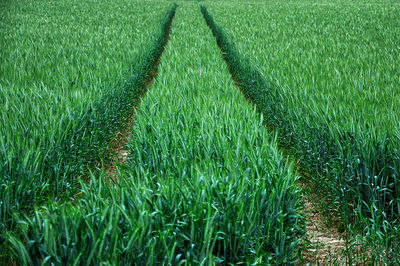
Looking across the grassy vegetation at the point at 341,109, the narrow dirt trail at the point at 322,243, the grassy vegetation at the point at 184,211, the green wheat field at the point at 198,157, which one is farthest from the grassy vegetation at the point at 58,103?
the grassy vegetation at the point at 341,109

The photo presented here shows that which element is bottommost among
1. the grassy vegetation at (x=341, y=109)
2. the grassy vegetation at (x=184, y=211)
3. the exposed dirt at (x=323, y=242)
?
the exposed dirt at (x=323, y=242)

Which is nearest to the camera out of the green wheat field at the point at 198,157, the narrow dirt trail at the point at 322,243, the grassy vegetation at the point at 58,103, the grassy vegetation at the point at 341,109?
the green wheat field at the point at 198,157

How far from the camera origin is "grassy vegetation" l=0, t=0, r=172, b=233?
2457mm

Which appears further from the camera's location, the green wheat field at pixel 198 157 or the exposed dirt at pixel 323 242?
the exposed dirt at pixel 323 242

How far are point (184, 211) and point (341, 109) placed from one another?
200 centimetres

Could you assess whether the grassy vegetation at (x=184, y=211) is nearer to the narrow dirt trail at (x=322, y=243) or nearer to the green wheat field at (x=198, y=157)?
the green wheat field at (x=198, y=157)

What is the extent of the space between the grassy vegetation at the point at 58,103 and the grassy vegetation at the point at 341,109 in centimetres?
192

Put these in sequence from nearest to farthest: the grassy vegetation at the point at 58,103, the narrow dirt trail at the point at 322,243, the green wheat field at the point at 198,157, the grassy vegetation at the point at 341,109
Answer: the green wheat field at the point at 198,157
the narrow dirt trail at the point at 322,243
the grassy vegetation at the point at 58,103
the grassy vegetation at the point at 341,109

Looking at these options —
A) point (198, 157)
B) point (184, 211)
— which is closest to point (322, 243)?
point (198, 157)

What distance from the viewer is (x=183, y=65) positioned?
593 centimetres

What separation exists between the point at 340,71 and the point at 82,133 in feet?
11.1

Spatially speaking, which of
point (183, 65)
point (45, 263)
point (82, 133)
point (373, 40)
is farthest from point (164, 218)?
point (373, 40)

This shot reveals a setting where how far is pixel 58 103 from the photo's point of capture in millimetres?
3641

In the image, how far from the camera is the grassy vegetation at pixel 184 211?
149 cm
